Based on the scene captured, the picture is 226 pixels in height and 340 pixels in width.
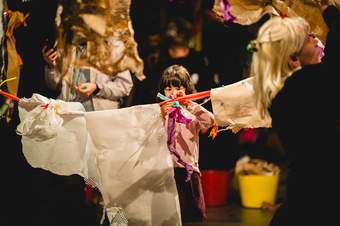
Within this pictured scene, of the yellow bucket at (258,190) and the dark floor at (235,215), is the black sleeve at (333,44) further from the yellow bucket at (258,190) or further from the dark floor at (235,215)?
the yellow bucket at (258,190)

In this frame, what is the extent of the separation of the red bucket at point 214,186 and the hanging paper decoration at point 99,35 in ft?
5.38

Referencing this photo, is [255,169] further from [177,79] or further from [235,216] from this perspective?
[177,79]

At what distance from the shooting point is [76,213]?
15.4 ft

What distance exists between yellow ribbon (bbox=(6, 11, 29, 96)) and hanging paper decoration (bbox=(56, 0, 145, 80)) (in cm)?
27

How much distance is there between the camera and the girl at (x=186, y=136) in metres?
3.82

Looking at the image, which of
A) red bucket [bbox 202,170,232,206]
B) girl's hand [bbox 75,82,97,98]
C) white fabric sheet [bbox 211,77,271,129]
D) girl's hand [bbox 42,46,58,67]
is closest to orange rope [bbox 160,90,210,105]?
white fabric sheet [bbox 211,77,271,129]

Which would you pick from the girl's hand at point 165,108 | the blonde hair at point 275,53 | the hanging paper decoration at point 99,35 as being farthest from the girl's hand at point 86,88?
the blonde hair at point 275,53

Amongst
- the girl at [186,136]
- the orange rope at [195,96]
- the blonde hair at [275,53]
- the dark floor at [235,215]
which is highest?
the blonde hair at [275,53]

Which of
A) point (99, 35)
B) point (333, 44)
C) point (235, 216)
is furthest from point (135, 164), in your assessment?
point (235, 216)

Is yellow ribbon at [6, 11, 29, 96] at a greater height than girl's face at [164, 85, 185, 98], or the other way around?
yellow ribbon at [6, 11, 29, 96]

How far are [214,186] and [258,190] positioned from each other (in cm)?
40

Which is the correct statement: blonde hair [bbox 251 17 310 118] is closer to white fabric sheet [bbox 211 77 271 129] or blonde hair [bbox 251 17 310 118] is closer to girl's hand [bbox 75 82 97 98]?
white fabric sheet [bbox 211 77 271 129]

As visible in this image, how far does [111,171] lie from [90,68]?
0.98 metres

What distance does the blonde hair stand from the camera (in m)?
2.83
